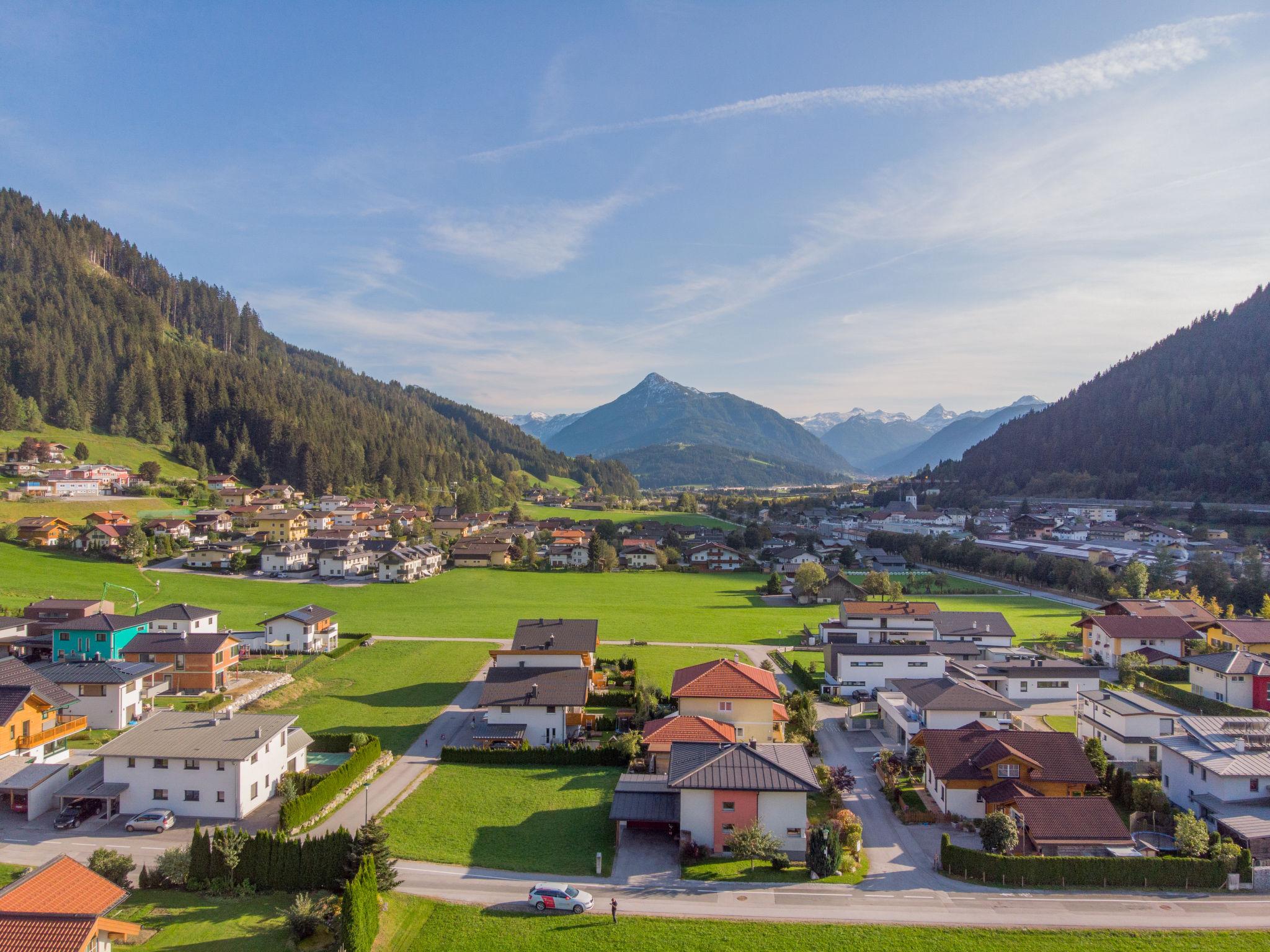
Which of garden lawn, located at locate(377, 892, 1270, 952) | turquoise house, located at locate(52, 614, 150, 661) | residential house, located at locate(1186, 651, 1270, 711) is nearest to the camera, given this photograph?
garden lawn, located at locate(377, 892, 1270, 952)

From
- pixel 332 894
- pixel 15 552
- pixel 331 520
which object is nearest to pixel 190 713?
pixel 332 894

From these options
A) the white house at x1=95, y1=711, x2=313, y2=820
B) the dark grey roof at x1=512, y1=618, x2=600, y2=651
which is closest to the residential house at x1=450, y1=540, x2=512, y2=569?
the dark grey roof at x1=512, y1=618, x2=600, y2=651

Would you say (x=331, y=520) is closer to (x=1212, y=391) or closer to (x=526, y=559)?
(x=526, y=559)

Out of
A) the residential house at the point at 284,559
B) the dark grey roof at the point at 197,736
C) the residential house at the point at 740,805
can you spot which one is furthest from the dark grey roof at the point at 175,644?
the residential house at the point at 284,559

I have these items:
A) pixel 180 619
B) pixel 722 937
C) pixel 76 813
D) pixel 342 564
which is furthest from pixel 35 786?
pixel 342 564

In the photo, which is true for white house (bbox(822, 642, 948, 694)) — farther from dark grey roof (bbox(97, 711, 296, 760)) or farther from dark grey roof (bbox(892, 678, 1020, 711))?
dark grey roof (bbox(97, 711, 296, 760))

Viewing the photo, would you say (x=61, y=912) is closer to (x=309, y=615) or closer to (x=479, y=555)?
(x=309, y=615)
